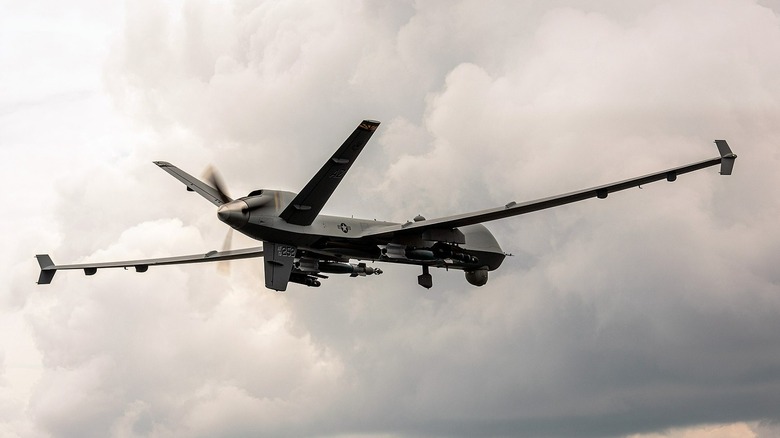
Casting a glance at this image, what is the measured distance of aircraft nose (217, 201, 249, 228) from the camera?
62.5m

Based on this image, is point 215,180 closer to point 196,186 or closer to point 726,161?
point 196,186

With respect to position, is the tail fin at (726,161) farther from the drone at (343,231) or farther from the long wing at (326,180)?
the long wing at (326,180)

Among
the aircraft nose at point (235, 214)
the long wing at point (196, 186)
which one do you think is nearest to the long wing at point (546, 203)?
the aircraft nose at point (235, 214)

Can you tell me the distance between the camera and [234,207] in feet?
206

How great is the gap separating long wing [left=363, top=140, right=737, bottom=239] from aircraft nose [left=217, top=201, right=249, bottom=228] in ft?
25.3

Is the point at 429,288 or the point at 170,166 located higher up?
the point at 170,166

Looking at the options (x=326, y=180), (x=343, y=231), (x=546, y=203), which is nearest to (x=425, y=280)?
(x=343, y=231)

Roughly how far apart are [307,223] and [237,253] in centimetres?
1053

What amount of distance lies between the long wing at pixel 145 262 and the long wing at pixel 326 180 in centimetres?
995

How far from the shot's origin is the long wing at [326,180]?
5959 cm

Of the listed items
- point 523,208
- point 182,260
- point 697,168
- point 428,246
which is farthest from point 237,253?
point 697,168

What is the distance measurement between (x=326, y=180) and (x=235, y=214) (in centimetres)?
524

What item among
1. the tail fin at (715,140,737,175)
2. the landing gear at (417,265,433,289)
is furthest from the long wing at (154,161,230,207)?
the tail fin at (715,140,737,175)

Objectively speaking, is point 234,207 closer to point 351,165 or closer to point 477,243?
point 351,165
